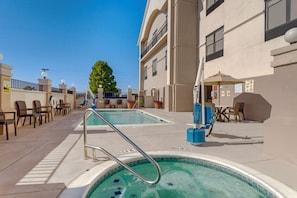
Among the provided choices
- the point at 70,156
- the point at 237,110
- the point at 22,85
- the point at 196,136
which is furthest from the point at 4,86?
the point at 237,110

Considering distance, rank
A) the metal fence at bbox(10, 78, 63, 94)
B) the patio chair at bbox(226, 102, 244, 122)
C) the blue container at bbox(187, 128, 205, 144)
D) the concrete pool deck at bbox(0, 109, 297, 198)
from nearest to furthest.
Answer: the concrete pool deck at bbox(0, 109, 297, 198)
the blue container at bbox(187, 128, 205, 144)
the metal fence at bbox(10, 78, 63, 94)
the patio chair at bbox(226, 102, 244, 122)

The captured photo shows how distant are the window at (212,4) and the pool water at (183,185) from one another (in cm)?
1061

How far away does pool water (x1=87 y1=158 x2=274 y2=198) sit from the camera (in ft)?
8.11

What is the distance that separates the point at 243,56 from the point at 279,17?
2.14 m

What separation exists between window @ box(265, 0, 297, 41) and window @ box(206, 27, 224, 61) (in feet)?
9.83

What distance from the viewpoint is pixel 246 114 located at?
862 centimetres

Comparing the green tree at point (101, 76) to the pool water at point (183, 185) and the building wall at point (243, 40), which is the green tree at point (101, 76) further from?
the pool water at point (183, 185)

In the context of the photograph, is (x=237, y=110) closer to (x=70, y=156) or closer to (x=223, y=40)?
(x=223, y=40)

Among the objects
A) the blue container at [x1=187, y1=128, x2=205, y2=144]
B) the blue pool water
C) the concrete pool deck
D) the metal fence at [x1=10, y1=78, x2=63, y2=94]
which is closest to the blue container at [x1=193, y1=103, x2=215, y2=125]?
the blue container at [x1=187, y1=128, x2=205, y2=144]

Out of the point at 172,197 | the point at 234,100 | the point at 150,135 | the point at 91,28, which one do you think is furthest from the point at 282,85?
the point at 91,28

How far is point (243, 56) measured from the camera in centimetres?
871

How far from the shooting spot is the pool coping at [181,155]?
209cm

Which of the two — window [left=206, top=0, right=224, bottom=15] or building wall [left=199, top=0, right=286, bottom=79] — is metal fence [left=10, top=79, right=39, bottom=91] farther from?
window [left=206, top=0, right=224, bottom=15]

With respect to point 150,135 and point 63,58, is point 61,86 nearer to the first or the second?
point 150,135
